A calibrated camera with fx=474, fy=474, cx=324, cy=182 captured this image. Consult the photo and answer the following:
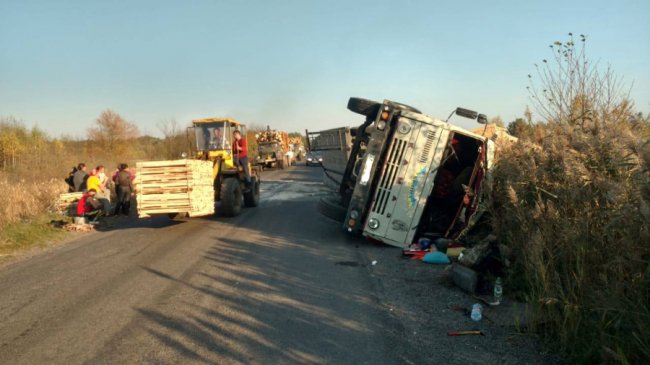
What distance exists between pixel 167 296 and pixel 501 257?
14.4 ft

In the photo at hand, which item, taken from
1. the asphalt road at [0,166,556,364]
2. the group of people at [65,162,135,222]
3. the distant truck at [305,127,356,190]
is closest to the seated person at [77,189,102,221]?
the group of people at [65,162,135,222]

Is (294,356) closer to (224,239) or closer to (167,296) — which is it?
(167,296)

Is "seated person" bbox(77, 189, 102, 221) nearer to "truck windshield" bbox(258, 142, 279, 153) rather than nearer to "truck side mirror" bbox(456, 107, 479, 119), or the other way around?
"truck side mirror" bbox(456, 107, 479, 119)

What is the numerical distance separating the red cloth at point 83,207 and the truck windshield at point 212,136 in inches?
133

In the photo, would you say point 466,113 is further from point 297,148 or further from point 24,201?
point 297,148

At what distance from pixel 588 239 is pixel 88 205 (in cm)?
1233

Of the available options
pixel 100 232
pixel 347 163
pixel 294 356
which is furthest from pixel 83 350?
pixel 100 232

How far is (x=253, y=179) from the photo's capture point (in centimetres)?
1506

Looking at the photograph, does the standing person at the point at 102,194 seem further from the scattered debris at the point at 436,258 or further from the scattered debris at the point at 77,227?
the scattered debris at the point at 436,258

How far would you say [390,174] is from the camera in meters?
8.71

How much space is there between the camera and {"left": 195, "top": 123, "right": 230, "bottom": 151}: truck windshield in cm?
1417

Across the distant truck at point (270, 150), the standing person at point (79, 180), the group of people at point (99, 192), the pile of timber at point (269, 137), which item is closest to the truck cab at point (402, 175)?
the group of people at point (99, 192)

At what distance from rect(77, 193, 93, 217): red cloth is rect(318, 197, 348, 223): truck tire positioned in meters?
6.78

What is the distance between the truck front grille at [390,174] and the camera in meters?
8.69
